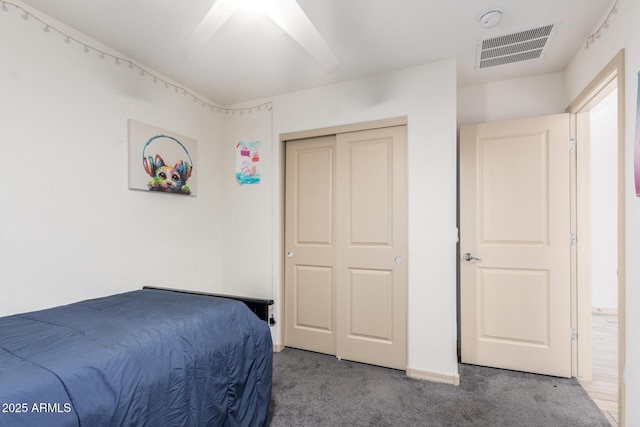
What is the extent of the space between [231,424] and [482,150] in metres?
2.68

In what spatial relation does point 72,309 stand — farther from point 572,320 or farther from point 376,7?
point 572,320

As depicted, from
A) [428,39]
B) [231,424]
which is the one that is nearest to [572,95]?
[428,39]

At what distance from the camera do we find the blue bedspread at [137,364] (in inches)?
35.8

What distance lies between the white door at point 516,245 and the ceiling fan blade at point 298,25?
162 cm

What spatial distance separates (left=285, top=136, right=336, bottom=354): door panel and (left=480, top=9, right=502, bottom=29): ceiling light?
141cm

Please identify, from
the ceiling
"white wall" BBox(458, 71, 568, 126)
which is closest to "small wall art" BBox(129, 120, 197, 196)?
the ceiling

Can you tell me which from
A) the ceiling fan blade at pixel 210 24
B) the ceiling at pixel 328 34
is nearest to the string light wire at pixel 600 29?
the ceiling at pixel 328 34

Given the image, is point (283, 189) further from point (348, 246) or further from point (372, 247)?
point (372, 247)

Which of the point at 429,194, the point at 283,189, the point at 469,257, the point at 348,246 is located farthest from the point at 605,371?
the point at 283,189

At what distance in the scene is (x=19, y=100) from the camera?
5.44ft

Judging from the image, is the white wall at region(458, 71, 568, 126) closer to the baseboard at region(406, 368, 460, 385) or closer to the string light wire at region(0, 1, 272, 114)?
the string light wire at region(0, 1, 272, 114)

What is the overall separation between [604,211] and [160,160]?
5374 mm

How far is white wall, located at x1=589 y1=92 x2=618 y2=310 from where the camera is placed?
3.90 meters

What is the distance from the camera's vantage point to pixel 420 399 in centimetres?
205
